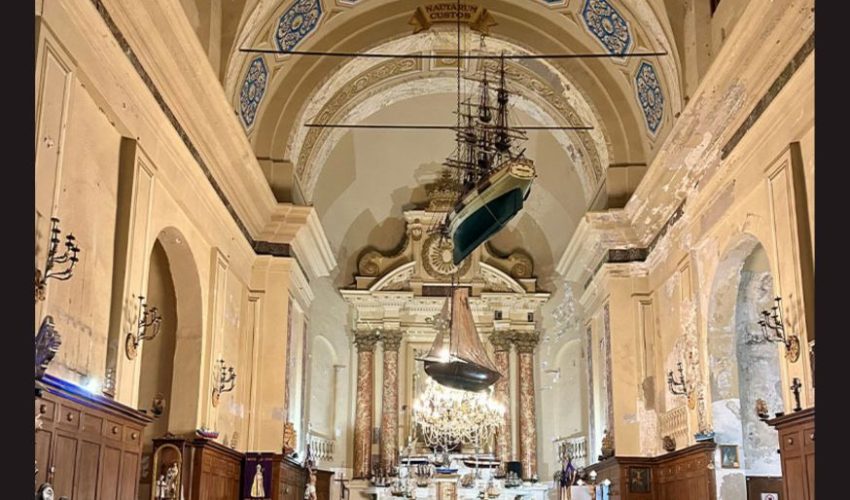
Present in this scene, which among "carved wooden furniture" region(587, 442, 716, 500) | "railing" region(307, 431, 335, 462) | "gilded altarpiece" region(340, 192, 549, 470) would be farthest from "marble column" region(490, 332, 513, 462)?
"carved wooden furniture" region(587, 442, 716, 500)

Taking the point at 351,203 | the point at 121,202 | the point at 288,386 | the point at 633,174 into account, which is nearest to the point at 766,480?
the point at 633,174

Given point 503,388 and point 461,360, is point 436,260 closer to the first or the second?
point 503,388

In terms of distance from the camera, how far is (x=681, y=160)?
37.6 feet

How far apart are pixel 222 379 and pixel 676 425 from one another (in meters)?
5.99

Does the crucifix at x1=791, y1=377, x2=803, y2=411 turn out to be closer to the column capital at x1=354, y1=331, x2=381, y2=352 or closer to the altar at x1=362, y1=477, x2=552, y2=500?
the altar at x1=362, y1=477, x2=552, y2=500

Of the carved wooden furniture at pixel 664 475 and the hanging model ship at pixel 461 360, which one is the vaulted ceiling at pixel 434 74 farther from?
the carved wooden furniture at pixel 664 475

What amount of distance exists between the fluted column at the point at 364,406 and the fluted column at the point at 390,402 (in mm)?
265

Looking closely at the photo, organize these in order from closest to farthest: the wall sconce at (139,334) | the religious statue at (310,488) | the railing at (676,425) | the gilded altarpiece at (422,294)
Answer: the wall sconce at (139,334) < the railing at (676,425) < the religious statue at (310,488) < the gilded altarpiece at (422,294)

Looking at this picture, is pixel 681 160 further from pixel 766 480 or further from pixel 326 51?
pixel 326 51

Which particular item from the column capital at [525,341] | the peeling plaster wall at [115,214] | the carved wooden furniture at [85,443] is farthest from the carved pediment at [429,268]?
the carved wooden furniture at [85,443]

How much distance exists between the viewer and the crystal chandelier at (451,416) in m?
18.4

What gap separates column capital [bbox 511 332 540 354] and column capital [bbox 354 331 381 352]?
2.94 meters

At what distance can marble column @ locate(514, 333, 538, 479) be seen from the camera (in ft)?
61.9

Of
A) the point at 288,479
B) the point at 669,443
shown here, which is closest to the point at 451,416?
the point at 288,479
